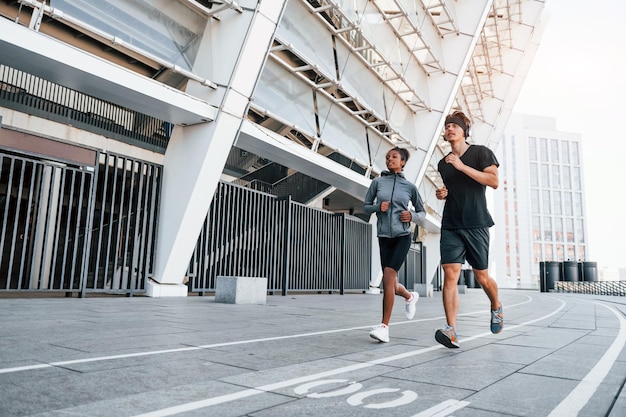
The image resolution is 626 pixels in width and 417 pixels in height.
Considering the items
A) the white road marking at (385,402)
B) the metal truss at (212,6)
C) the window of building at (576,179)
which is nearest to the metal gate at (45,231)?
the metal truss at (212,6)

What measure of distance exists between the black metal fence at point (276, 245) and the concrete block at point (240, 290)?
2.83m

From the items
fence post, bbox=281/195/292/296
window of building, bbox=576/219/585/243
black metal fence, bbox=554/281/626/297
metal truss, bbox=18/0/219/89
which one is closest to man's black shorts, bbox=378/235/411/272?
metal truss, bbox=18/0/219/89

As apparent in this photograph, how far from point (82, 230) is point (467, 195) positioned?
8.64m

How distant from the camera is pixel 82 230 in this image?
33.2 ft

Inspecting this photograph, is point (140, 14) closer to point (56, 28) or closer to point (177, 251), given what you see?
point (56, 28)

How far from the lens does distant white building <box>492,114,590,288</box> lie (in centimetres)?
10319

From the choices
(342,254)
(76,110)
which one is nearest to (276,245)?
(342,254)

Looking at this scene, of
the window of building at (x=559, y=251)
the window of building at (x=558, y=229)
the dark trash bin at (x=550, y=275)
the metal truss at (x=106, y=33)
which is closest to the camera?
the metal truss at (x=106, y=33)

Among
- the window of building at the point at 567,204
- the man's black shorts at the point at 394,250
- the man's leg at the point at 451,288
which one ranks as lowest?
the man's leg at the point at 451,288

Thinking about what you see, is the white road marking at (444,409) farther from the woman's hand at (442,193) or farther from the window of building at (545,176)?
the window of building at (545,176)

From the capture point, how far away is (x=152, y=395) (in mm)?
2244

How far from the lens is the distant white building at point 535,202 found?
339 ft

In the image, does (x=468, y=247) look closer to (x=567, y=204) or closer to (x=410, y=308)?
(x=410, y=308)

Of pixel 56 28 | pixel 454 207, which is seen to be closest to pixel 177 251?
pixel 56 28
